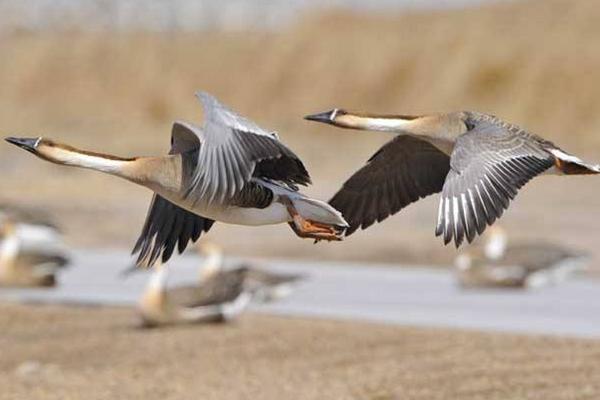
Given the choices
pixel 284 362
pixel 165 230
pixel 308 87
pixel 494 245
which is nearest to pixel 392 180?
pixel 165 230

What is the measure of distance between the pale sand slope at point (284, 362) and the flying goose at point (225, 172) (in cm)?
268

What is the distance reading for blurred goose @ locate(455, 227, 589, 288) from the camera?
20.1 meters

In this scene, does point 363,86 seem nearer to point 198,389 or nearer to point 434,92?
point 434,92

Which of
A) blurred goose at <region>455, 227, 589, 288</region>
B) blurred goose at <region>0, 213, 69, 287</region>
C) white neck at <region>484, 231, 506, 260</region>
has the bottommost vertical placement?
blurred goose at <region>0, 213, 69, 287</region>

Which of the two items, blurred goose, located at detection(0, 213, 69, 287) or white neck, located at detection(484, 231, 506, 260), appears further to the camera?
white neck, located at detection(484, 231, 506, 260)

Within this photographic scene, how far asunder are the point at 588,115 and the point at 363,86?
10057mm

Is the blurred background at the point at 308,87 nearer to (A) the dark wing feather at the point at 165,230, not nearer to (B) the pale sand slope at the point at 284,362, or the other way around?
(B) the pale sand slope at the point at 284,362

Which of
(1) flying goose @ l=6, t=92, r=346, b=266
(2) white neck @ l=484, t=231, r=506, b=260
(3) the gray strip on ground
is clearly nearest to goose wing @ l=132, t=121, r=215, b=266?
(1) flying goose @ l=6, t=92, r=346, b=266

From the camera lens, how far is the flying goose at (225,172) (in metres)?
9.81

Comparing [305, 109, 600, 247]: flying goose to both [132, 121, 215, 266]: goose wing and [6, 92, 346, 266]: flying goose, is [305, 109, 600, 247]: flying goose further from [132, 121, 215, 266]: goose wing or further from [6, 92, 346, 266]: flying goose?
[132, 121, 215, 266]: goose wing

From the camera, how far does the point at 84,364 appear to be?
50.3 feet

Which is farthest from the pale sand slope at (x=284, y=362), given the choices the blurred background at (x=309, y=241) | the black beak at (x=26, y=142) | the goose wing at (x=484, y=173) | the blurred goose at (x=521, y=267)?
the blurred goose at (x=521, y=267)

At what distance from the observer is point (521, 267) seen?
20.1 meters

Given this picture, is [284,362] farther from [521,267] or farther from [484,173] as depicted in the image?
[521,267]
